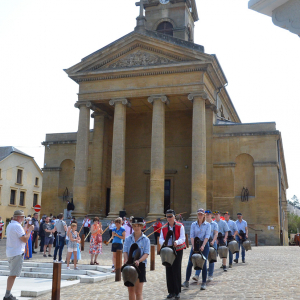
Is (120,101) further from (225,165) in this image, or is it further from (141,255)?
(141,255)

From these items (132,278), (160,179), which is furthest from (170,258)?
(160,179)

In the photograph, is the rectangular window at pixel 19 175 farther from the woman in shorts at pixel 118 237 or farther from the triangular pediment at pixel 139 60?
the woman in shorts at pixel 118 237

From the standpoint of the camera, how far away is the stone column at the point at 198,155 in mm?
28750

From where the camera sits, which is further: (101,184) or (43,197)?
(43,197)

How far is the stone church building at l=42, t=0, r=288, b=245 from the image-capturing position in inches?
1180

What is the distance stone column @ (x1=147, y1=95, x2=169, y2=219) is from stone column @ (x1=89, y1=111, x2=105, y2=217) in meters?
5.90

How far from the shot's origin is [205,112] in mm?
Answer: 32625

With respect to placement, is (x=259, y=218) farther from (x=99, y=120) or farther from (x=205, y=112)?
(x=99, y=120)

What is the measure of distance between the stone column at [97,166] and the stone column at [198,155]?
339 inches

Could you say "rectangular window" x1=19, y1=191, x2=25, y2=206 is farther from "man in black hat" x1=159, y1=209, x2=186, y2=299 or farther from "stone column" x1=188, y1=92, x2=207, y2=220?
"man in black hat" x1=159, y1=209, x2=186, y2=299

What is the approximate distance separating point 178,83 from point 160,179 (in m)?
7.22

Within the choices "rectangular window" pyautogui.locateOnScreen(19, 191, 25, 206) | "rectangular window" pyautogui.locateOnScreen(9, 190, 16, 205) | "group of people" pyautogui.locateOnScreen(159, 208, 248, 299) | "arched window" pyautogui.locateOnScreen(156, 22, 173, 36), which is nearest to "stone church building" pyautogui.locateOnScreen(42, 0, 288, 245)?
"arched window" pyautogui.locateOnScreen(156, 22, 173, 36)

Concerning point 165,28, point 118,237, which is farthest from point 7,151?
point 118,237

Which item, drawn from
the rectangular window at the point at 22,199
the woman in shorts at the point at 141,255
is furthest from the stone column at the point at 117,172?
the rectangular window at the point at 22,199
